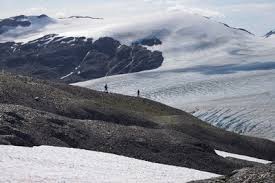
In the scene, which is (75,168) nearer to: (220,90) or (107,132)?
(107,132)

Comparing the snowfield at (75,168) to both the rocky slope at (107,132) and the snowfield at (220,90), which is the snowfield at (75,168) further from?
the snowfield at (220,90)

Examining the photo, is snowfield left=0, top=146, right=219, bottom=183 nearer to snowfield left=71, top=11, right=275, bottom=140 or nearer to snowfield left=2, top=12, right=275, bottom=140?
snowfield left=71, top=11, right=275, bottom=140

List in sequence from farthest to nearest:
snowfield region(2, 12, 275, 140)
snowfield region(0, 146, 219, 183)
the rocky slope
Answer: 1. snowfield region(2, 12, 275, 140)
2. the rocky slope
3. snowfield region(0, 146, 219, 183)

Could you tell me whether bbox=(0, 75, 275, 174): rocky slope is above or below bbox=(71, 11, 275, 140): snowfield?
above

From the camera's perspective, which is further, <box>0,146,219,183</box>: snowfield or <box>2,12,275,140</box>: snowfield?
<box>2,12,275,140</box>: snowfield

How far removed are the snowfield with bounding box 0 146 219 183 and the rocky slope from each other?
3.92 meters

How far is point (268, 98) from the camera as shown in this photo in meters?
128

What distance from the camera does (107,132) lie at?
55.0 metres

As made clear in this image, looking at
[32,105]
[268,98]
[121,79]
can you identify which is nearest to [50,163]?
[32,105]

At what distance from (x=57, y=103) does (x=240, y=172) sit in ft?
126

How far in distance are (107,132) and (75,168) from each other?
692 inches

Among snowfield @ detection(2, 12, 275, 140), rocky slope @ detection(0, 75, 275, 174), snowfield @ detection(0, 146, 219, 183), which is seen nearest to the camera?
snowfield @ detection(0, 146, 219, 183)

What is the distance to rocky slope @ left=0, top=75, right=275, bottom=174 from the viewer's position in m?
49.5

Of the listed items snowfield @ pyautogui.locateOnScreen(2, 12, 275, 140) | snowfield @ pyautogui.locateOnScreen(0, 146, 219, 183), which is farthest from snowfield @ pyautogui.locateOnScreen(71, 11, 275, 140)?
snowfield @ pyautogui.locateOnScreen(0, 146, 219, 183)
